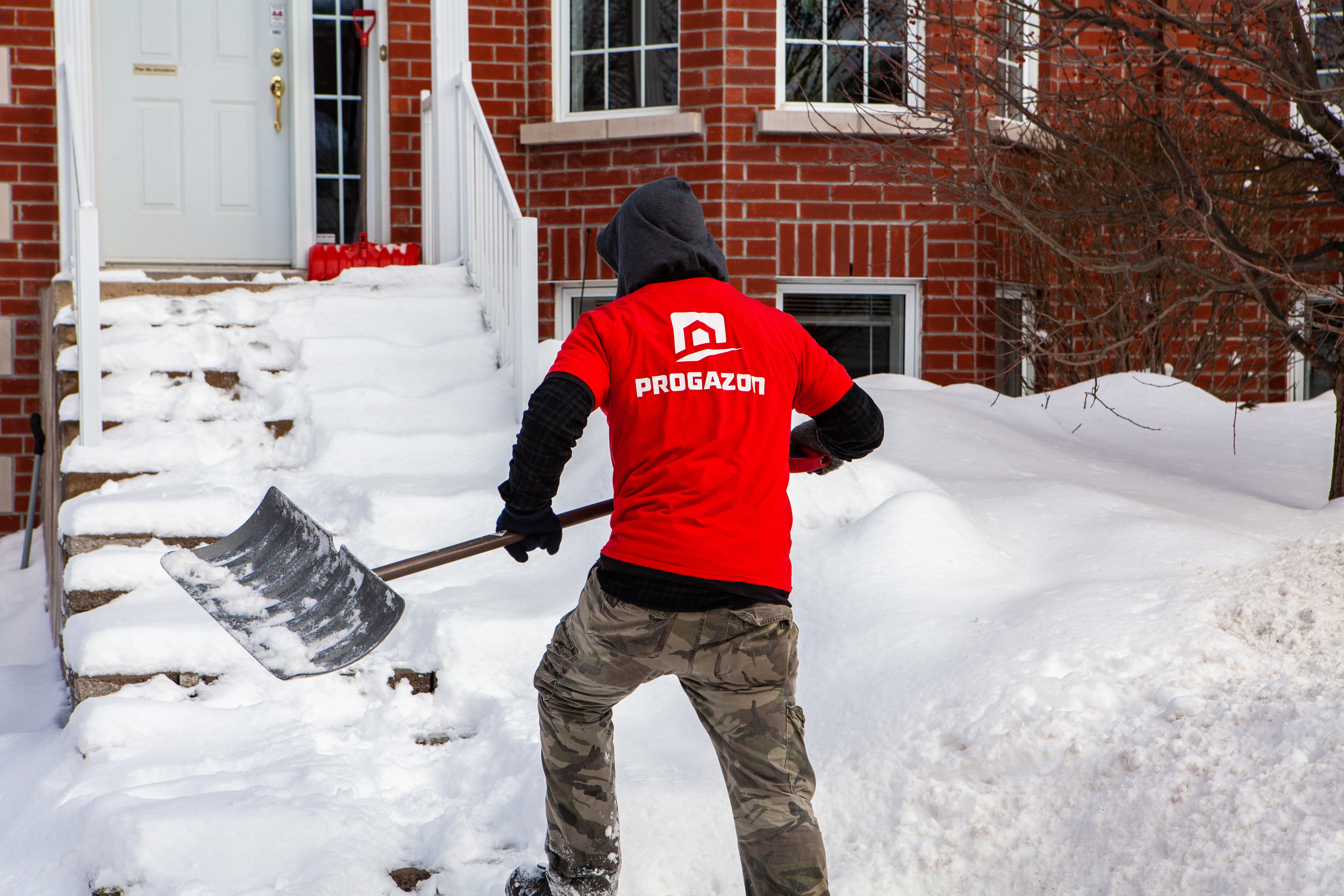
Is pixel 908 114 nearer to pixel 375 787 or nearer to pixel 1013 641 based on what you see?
pixel 1013 641

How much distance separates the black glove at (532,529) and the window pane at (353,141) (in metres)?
5.31

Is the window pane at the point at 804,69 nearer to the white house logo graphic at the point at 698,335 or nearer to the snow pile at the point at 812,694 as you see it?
the snow pile at the point at 812,694

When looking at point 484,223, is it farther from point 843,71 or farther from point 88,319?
point 843,71

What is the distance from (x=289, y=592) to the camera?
2678 millimetres

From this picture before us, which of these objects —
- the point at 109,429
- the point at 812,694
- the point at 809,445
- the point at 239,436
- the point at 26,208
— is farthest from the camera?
the point at 26,208

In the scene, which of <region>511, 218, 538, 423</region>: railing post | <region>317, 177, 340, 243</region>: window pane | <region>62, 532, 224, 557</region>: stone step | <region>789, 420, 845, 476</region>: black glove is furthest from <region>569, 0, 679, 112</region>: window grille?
<region>789, 420, 845, 476</region>: black glove

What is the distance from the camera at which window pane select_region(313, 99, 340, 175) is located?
7059mm

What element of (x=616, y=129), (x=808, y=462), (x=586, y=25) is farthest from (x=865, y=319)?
(x=808, y=462)

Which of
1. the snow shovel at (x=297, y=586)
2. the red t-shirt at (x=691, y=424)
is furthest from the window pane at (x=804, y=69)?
the red t-shirt at (x=691, y=424)

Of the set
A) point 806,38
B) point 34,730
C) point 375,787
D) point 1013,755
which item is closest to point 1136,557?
point 1013,755

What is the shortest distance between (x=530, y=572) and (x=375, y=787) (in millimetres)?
1227

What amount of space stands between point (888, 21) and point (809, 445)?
11.6 ft

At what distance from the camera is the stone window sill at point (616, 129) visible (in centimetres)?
695

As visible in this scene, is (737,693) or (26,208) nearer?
(737,693)
